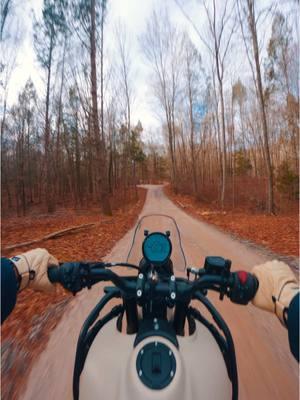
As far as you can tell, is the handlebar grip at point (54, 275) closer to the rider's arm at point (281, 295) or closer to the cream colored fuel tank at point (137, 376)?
the cream colored fuel tank at point (137, 376)

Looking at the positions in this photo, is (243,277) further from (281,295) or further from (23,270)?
(23,270)

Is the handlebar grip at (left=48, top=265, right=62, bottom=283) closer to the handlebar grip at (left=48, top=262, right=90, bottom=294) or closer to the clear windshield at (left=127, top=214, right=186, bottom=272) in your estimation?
the handlebar grip at (left=48, top=262, right=90, bottom=294)

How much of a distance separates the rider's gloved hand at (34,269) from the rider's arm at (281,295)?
1128 mm

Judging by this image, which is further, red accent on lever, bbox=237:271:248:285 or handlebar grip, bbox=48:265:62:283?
handlebar grip, bbox=48:265:62:283

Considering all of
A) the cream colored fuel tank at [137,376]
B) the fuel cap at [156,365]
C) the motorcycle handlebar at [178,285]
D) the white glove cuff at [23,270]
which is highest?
the white glove cuff at [23,270]

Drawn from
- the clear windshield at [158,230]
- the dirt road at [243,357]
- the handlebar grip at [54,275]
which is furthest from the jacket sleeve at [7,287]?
the dirt road at [243,357]

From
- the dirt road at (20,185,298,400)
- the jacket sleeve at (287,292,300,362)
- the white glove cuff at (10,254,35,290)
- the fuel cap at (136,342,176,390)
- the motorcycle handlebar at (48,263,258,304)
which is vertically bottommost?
the dirt road at (20,185,298,400)

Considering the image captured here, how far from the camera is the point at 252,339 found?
2.75 meters

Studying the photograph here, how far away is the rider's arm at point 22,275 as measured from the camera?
3.88ft

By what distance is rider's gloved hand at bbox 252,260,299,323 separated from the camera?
3.56ft

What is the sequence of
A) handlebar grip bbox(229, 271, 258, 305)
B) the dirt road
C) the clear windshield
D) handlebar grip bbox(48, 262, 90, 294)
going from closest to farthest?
handlebar grip bbox(229, 271, 258, 305) → handlebar grip bbox(48, 262, 90, 294) → the dirt road → the clear windshield

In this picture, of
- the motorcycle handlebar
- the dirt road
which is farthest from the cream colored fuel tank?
the dirt road

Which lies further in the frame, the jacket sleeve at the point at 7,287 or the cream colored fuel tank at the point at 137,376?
the jacket sleeve at the point at 7,287

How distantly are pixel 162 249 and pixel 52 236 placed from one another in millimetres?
7113
